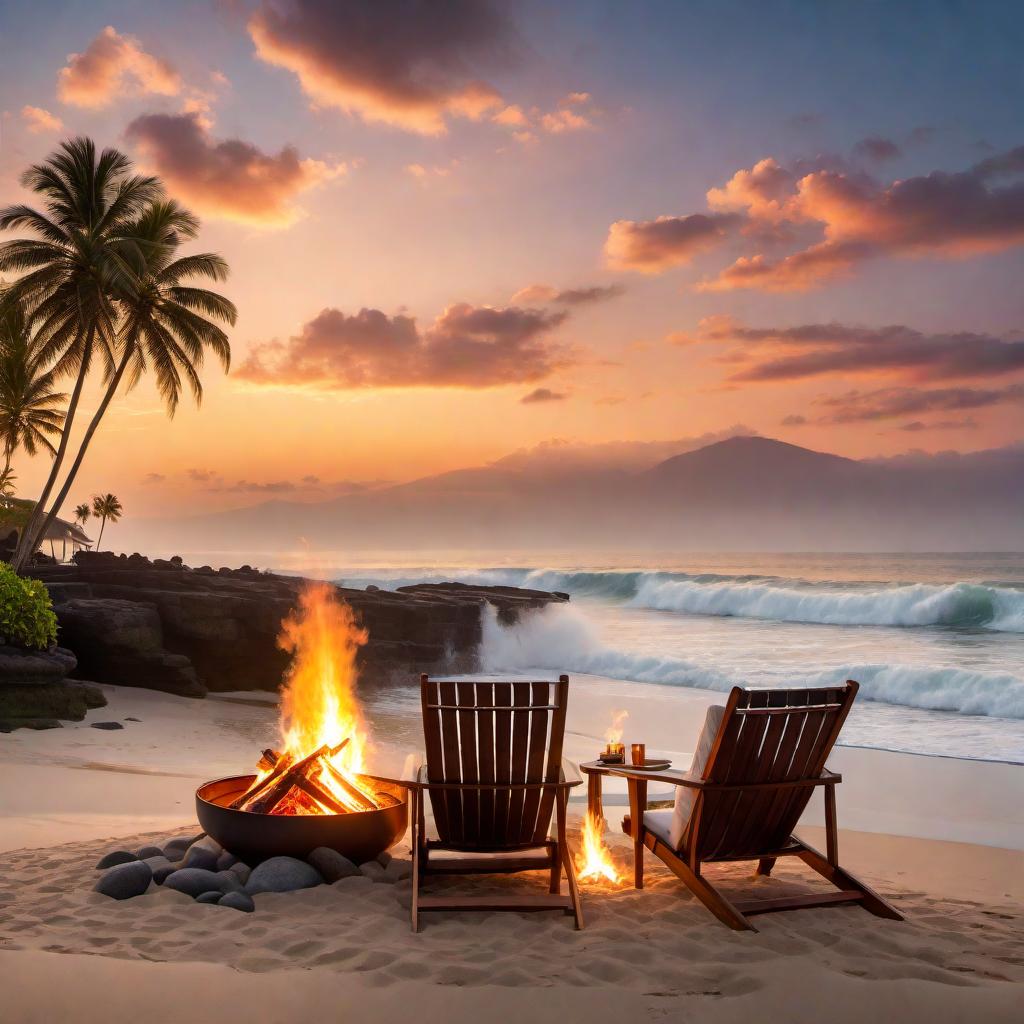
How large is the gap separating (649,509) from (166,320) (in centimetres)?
5277

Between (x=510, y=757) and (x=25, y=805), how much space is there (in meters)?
4.60

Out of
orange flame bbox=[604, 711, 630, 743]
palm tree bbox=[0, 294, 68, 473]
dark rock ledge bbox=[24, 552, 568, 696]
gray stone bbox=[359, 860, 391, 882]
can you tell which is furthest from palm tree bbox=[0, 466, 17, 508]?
gray stone bbox=[359, 860, 391, 882]

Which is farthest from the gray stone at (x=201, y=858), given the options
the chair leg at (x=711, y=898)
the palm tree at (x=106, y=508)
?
the palm tree at (x=106, y=508)

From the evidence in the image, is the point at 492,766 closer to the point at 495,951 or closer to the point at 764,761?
the point at 495,951

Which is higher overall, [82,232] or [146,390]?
[82,232]

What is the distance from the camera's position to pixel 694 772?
14.1 feet

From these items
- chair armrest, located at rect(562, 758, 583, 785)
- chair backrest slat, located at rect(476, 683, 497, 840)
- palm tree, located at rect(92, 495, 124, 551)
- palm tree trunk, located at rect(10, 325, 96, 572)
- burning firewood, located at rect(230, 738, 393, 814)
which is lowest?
burning firewood, located at rect(230, 738, 393, 814)

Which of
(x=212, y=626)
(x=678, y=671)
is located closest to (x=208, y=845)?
(x=212, y=626)

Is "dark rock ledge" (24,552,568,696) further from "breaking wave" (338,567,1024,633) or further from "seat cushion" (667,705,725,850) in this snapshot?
"breaking wave" (338,567,1024,633)

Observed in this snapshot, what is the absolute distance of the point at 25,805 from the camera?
6.71 m

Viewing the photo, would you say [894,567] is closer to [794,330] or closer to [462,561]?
[794,330]

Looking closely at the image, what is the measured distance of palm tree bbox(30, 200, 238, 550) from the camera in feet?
74.3

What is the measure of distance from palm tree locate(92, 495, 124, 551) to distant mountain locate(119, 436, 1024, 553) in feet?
20.9

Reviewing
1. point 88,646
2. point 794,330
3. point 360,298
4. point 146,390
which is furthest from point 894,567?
point 88,646
